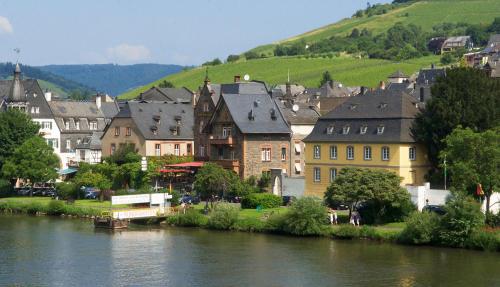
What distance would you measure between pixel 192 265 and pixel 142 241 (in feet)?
36.1

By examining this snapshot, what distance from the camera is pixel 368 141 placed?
7750 centimetres

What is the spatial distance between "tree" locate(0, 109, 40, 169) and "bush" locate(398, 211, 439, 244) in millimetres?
51856

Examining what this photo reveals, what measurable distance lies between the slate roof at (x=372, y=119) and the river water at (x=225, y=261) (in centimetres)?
1428

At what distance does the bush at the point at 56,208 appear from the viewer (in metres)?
84.9

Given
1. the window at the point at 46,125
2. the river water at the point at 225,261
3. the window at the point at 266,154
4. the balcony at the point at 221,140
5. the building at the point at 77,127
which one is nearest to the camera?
the river water at the point at 225,261

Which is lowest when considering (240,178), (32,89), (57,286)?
(57,286)

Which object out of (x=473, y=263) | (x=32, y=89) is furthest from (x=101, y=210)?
(x=32, y=89)

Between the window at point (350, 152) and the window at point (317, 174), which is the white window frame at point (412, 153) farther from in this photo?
the window at point (317, 174)

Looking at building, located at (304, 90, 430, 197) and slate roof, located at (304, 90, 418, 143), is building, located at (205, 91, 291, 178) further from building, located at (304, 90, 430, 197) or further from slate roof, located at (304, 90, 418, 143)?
slate roof, located at (304, 90, 418, 143)

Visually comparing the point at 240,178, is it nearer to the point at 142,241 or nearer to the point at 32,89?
the point at 142,241

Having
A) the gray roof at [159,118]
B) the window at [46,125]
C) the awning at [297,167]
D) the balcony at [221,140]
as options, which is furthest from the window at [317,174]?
the window at [46,125]

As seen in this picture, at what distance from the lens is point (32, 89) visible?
124 m

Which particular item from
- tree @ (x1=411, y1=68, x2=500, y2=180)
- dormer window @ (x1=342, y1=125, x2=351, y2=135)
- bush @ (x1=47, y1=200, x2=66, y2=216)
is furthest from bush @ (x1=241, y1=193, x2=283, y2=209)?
bush @ (x1=47, y1=200, x2=66, y2=216)

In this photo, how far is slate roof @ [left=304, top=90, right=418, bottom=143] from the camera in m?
76.6
